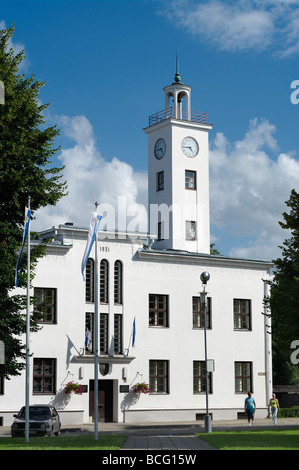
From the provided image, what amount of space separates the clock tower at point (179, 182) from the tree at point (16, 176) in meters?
28.3

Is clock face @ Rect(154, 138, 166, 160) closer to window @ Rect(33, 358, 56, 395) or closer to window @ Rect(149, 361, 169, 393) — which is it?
window @ Rect(149, 361, 169, 393)

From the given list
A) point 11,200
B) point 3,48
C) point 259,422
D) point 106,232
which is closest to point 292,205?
point 11,200

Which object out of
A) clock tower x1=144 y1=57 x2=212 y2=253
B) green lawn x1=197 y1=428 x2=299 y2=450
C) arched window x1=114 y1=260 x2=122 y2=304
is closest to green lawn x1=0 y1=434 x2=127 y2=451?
green lawn x1=197 y1=428 x2=299 y2=450

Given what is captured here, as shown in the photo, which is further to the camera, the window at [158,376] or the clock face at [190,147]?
the clock face at [190,147]

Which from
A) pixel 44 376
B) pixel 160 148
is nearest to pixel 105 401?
pixel 44 376

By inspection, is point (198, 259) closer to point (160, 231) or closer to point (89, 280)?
point (89, 280)

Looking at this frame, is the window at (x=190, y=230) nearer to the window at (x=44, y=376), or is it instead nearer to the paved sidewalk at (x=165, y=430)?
the paved sidewalk at (x=165, y=430)

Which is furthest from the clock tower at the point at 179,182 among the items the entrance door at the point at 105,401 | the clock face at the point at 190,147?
the entrance door at the point at 105,401

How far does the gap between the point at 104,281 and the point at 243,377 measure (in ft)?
37.4

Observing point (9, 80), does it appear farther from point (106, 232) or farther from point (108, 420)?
point (108, 420)

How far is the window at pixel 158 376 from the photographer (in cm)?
4462

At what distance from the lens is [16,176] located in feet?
93.4

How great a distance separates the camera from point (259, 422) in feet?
146
